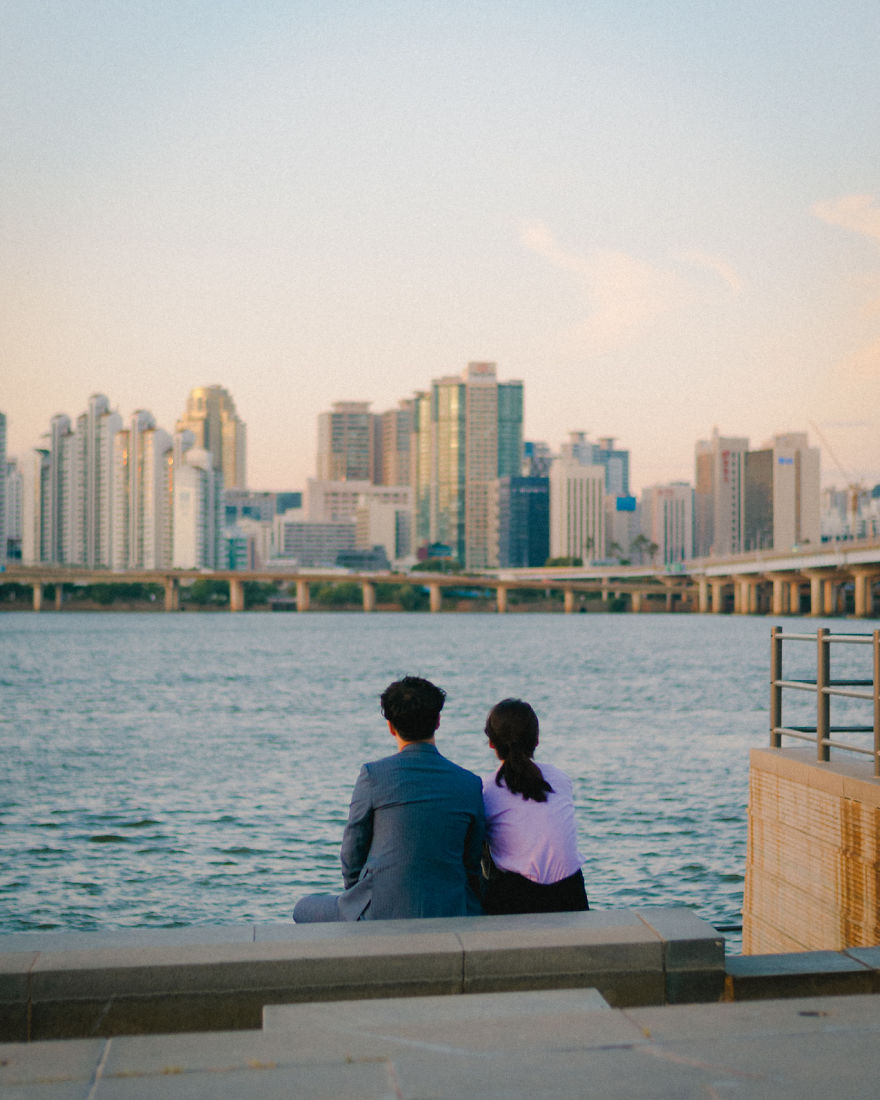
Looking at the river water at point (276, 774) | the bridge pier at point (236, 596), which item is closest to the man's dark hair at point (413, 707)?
the river water at point (276, 774)

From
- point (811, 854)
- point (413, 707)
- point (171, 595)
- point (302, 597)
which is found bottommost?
point (811, 854)

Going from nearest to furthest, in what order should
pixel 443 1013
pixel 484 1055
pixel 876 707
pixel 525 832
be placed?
1. pixel 484 1055
2. pixel 443 1013
3. pixel 525 832
4. pixel 876 707

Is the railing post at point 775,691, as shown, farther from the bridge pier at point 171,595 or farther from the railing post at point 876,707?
the bridge pier at point 171,595

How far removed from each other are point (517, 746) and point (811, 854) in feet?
10.2

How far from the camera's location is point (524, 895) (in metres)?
5.98

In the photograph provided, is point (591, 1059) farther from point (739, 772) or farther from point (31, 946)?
point (739, 772)

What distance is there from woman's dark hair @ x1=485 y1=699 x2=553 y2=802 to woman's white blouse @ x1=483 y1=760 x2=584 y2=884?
0.15 ft

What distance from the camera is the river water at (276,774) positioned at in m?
15.2

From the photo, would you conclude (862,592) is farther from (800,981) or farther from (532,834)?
(800,981)

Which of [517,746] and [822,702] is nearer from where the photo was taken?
[517,746]

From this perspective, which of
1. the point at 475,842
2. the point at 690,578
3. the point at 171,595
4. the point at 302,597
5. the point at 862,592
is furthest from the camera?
Answer: the point at 302,597

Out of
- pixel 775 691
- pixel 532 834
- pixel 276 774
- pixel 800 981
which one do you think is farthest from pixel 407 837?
pixel 276 774

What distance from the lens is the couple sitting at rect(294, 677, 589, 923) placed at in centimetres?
562

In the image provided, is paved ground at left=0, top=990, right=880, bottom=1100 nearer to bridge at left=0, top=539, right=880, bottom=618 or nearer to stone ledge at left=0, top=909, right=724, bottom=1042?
stone ledge at left=0, top=909, right=724, bottom=1042
